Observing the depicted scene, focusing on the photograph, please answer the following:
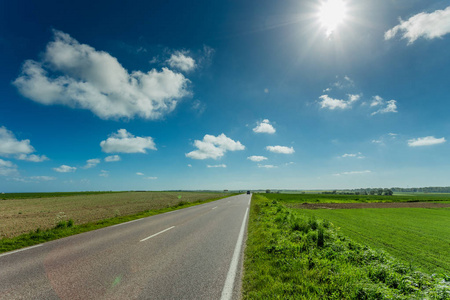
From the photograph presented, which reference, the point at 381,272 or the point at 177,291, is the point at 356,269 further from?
the point at 177,291

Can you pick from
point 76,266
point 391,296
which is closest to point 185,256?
point 76,266

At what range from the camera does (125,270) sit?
480cm

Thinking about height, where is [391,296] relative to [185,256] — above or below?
above

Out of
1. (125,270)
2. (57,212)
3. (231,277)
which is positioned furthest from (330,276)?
(57,212)

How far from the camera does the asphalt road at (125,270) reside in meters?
3.79

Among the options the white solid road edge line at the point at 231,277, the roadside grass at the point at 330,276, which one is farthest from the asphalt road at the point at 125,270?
the roadside grass at the point at 330,276

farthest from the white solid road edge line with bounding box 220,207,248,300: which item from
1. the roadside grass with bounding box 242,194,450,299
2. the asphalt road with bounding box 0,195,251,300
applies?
the roadside grass with bounding box 242,194,450,299

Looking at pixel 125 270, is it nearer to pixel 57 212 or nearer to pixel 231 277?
pixel 231 277

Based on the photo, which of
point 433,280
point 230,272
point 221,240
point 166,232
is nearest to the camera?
point 433,280

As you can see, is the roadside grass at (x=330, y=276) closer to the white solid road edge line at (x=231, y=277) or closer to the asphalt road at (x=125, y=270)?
the white solid road edge line at (x=231, y=277)

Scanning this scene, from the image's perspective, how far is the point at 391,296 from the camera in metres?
3.30

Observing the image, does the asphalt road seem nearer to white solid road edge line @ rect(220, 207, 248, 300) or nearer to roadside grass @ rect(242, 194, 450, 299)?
white solid road edge line @ rect(220, 207, 248, 300)

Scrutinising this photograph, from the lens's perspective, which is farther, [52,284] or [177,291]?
[52,284]

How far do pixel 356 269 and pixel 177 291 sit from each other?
165 inches
